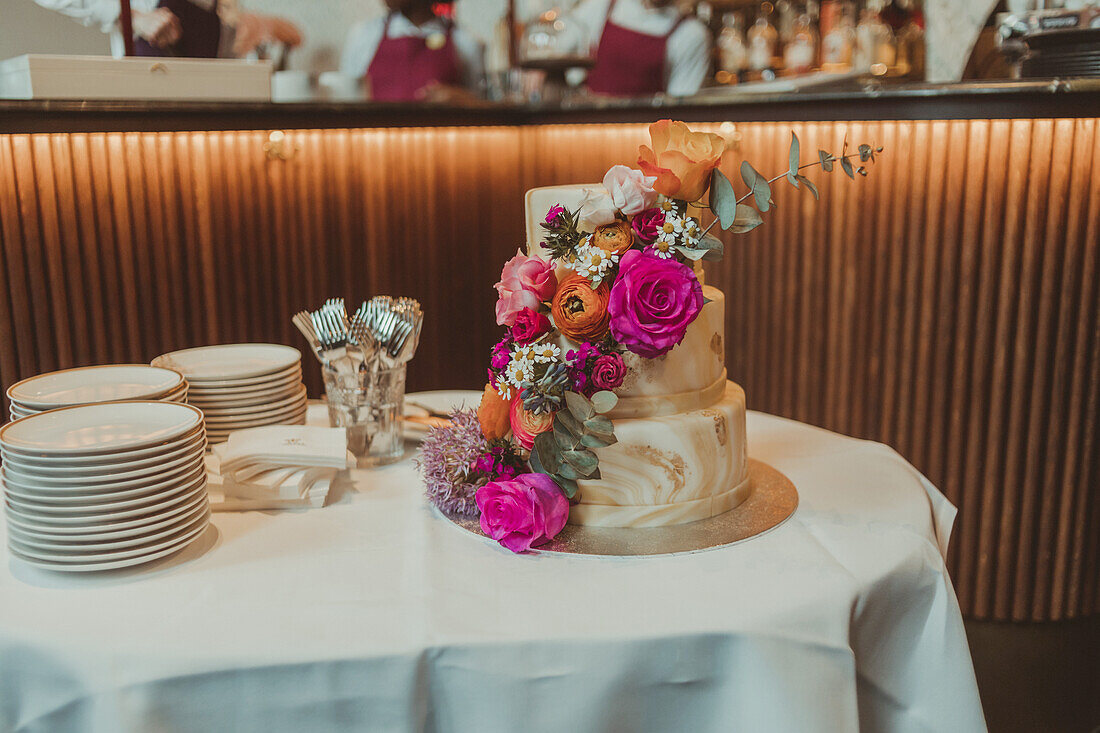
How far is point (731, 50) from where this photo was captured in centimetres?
470

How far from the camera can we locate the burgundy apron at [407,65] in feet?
15.0

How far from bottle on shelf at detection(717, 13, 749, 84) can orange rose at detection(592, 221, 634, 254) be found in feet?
12.7

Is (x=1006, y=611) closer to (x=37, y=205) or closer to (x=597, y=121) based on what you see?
(x=597, y=121)

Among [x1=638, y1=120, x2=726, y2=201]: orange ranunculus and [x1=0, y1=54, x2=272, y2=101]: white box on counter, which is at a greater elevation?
[x1=0, y1=54, x2=272, y2=101]: white box on counter

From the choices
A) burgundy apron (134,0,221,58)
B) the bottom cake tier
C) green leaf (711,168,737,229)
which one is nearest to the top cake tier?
the bottom cake tier

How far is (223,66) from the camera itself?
2.57m

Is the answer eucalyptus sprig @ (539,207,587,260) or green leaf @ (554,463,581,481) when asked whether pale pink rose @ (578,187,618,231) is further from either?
green leaf @ (554,463,581,481)

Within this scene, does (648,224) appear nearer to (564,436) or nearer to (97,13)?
(564,436)

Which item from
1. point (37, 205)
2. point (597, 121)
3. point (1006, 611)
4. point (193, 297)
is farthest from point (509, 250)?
point (1006, 611)

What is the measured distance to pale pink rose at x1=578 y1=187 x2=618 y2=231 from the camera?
3.55 ft

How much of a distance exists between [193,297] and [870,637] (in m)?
2.28

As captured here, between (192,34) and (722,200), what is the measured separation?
288 cm

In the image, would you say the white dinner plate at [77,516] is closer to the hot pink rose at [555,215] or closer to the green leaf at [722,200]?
the hot pink rose at [555,215]

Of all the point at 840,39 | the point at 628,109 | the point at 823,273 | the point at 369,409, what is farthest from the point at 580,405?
the point at 840,39
